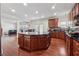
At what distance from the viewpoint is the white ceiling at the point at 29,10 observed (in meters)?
2.99

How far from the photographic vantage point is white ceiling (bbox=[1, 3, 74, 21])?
2.99m

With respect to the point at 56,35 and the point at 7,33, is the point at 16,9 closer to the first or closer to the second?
the point at 7,33

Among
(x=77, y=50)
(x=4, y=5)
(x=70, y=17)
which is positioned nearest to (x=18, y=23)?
(x=4, y=5)

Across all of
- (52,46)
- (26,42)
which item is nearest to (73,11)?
(52,46)

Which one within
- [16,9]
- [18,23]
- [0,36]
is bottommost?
[0,36]

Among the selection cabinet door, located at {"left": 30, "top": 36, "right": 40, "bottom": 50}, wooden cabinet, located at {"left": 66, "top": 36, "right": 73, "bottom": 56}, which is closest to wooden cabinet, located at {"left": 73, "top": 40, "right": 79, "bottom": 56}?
wooden cabinet, located at {"left": 66, "top": 36, "right": 73, "bottom": 56}

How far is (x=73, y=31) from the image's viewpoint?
9.91ft

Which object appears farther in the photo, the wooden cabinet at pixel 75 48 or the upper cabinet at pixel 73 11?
the upper cabinet at pixel 73 11

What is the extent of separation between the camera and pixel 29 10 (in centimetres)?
303

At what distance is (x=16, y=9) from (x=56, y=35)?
1169mm

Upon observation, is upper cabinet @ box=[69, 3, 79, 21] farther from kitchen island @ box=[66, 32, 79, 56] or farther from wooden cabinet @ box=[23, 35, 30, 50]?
wooden cabinet @ box=[23, 35, 30, 50]

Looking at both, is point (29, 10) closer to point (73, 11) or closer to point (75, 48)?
point (73, 11)

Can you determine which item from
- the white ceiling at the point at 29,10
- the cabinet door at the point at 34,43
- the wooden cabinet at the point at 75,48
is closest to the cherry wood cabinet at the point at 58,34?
the wooden cabinet at the point at 75,48

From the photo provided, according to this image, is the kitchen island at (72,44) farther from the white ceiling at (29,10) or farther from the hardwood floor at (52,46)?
the white ceiling at (29,10)
